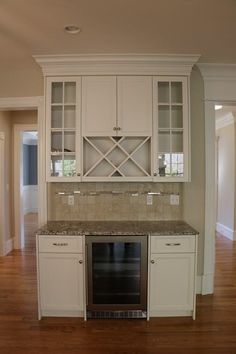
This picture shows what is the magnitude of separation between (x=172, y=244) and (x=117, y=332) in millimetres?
959

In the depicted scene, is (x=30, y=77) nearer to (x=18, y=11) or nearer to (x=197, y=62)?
(x=18, y=11)

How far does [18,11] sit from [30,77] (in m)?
1.30

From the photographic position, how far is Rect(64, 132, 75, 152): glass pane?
129 inches

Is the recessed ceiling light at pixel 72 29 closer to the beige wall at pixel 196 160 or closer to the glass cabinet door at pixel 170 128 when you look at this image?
the glass cabinet door at pixel 170 128

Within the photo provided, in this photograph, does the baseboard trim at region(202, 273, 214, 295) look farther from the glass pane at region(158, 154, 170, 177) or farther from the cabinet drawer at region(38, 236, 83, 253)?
the cabinet drawer at region(38, 236, 83, 253)

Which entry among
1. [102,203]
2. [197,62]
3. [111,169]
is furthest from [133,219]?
[197,62]

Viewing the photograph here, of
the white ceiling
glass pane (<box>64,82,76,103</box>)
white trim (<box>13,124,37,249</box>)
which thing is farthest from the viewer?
white trim (<box>13,124,37,249</box>)

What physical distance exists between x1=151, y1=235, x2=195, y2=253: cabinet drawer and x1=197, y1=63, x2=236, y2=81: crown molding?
1.91 metres

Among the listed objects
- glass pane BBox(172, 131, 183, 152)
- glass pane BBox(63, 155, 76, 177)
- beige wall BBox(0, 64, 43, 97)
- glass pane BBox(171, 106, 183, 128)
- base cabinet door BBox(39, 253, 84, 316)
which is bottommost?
base cabinet door BBox(39, 253, 84, 316)

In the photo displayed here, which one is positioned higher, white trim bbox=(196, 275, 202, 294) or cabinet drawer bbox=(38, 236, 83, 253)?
cabinet drawer bbox=(38, 236, 83, 253)

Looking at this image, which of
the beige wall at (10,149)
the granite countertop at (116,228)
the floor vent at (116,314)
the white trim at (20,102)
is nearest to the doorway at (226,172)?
the granite countertop at (116,228)

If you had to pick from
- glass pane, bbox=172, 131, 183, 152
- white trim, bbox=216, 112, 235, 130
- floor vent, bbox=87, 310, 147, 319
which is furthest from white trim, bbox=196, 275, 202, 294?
white trim, bbox=216, 112, 235, 130

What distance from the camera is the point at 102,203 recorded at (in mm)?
3461

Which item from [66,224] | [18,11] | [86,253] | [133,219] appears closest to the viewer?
[18,11]
